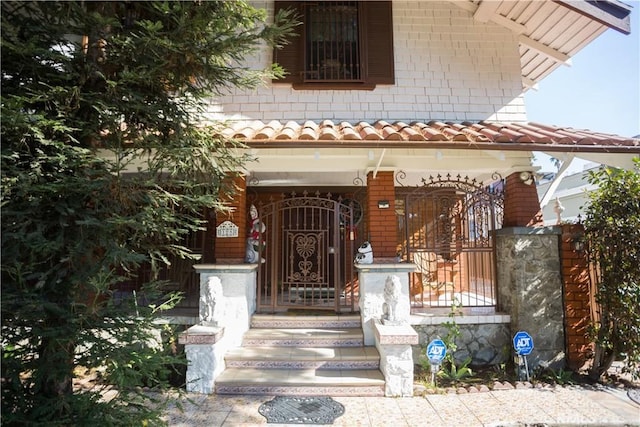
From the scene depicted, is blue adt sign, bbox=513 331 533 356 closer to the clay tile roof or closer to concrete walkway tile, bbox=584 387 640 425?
concrete walkway tile, bbox=584 387 640 425

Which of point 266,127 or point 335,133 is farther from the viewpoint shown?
point 266,127

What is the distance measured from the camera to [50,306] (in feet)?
9.68

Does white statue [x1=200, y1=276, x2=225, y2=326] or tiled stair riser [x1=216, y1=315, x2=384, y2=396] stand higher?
white statue [x1=200, y1=276, x2=225, y2=326]

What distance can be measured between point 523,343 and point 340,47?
6689mm

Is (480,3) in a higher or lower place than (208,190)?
higher

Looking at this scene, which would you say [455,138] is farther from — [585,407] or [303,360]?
[303,360]

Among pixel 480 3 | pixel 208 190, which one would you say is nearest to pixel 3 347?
pixel 208 190

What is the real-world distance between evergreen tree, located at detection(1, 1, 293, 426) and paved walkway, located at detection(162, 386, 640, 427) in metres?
1.16

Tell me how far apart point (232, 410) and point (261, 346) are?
136cm

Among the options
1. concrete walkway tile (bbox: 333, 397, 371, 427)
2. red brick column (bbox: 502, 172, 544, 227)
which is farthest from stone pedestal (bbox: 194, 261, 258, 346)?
red brick column (bbox: 502, 172, 544, 227)

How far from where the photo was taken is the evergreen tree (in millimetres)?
2963

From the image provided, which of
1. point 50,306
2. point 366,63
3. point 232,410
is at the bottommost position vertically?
point 232,410

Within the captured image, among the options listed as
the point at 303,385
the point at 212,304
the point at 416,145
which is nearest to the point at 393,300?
the point at 303,385

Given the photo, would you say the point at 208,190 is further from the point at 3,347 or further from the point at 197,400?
the point at 197,400
